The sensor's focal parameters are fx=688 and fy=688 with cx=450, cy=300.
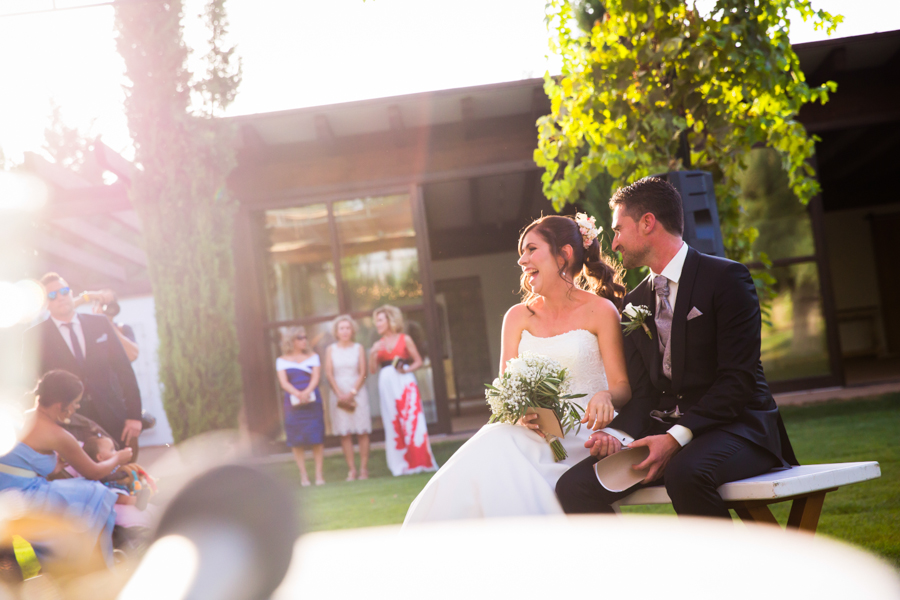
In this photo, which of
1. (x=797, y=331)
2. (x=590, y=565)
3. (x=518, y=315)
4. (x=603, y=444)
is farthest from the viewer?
(x=797, y=331)

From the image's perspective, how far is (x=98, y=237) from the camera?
11.3 meters

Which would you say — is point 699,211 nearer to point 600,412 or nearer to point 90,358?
point 600,412

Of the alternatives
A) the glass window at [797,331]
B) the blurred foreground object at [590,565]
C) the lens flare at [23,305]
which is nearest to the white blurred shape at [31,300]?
the lens flare at [23,305]

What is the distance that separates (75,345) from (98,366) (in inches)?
10.0

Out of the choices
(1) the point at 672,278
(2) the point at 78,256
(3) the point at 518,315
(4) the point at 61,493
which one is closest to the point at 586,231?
(3) the point at 518,315

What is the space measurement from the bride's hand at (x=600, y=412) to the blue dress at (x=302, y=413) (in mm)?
5599

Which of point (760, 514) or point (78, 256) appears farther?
point (78, 256)

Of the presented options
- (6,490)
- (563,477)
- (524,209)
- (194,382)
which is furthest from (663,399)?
(524,209)

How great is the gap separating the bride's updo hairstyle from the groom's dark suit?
2.33ft

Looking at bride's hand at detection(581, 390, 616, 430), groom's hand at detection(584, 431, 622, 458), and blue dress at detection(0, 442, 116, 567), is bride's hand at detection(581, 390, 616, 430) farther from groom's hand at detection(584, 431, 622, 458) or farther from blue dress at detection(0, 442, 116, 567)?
blue dress at detection(0, 442, 116, 567)

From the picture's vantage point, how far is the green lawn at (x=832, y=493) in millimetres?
3771

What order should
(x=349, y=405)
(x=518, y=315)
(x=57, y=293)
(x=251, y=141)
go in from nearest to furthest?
(x=518, y=315), (x=57, y=293), (x=349, y=405), (x=251, y=141)

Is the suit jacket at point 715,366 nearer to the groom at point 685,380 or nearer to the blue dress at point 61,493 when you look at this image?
the groom at point 685,380

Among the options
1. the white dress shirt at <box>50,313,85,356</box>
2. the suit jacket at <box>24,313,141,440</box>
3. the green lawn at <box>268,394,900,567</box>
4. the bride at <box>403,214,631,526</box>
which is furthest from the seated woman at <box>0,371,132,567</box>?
the bride at <box>403,214,631,526</box>
